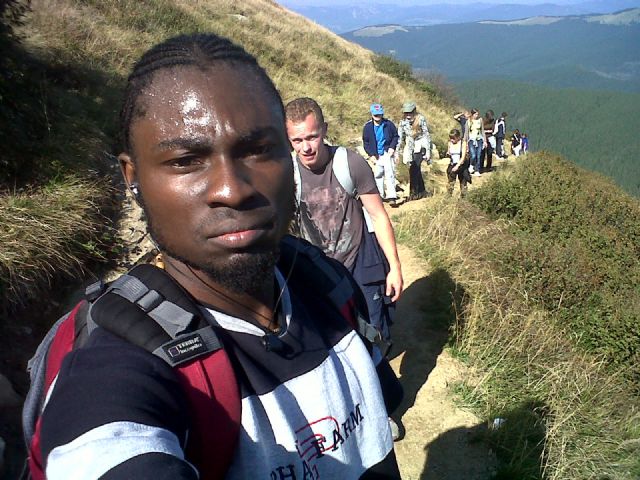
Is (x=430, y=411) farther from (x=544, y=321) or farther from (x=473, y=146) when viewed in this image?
(x=473, y=146)

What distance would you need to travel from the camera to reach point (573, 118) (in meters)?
114

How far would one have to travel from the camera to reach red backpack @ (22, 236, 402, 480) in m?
0.81

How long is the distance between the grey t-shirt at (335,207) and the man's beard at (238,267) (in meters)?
2.07

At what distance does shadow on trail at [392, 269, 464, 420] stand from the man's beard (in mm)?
3441

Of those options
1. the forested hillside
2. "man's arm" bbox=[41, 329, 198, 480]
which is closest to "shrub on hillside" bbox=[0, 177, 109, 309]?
the forested hillside

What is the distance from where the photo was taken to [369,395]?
115 centimetres

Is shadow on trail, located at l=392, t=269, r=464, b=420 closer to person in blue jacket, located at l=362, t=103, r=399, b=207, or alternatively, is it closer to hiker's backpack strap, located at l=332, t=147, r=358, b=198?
hiker's backpack strap, located at l=332, t=147, r=358, b=198

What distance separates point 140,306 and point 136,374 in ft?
0.45

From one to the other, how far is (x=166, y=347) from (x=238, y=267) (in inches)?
8.3

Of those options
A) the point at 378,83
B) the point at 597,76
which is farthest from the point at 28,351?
the point at 597,76

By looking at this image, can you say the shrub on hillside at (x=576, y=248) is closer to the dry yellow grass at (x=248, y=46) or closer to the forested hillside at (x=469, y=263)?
the forested hillside at (x=469, y=263)

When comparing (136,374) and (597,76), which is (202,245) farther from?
(597,76)

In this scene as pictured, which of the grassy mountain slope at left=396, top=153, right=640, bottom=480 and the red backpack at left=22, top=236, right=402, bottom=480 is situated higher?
the red backpack at left=22, top=236, right=402, bottom=480

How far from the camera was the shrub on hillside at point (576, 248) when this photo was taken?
6.06 m
